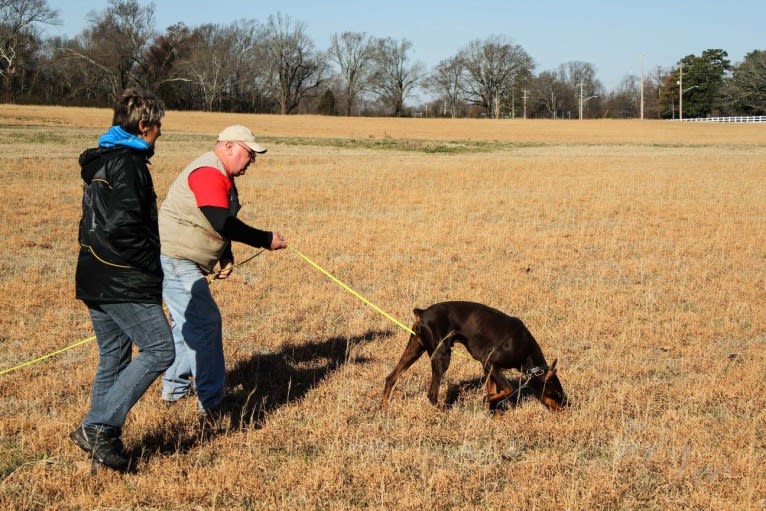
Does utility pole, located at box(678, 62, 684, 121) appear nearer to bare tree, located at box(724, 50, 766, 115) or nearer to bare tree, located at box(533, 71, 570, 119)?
bare tree, located at box(724, 50, 766, 115)

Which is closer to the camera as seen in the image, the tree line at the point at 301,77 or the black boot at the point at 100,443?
the black boot at the point at 100,443

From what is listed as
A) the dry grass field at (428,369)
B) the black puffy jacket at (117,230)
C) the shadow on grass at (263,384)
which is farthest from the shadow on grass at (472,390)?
the black puffy jacket at (117,230)

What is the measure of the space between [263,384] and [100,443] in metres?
1.98

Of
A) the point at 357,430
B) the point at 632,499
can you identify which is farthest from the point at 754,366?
the point at 357,430

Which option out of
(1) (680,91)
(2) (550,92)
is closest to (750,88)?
(1) (680,91)

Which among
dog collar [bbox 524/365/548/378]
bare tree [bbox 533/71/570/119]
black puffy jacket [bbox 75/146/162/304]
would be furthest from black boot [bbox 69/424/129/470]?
bare tree [bbox 533/71/570/119]

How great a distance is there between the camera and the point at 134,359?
13.7 feet

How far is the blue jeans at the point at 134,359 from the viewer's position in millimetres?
4074

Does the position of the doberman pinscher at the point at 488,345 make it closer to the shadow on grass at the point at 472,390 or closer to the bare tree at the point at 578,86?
the shadow on grass at the point at 472,390

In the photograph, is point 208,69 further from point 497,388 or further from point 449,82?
point 497,388

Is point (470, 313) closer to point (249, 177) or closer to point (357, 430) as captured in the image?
point (357, 430)

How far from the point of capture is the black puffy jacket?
392 cm

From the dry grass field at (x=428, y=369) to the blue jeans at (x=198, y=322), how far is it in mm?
275

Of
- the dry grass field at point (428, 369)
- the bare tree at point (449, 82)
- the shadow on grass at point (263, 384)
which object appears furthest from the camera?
the bare tree at point (449, 82)
